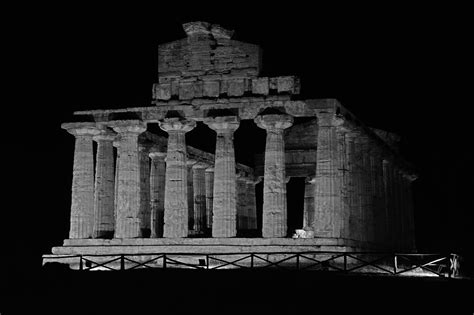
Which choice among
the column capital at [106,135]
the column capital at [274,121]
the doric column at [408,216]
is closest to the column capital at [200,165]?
the column capital at [106,135]

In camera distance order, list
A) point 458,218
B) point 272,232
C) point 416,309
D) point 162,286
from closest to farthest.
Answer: point 416,309, point 162,286, point 272,232, point 458,218

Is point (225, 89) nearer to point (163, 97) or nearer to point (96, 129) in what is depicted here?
point (163, 97)

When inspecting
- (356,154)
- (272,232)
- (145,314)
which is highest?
(356,154)

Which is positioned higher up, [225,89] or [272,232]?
[225,89]

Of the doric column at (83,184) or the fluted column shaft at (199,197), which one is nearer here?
Answer: the doric column at (83,184)

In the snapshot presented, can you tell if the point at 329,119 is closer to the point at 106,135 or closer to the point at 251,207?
the point at 106,135

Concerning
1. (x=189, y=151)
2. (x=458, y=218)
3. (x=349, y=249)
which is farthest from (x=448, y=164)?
(x=349, y=249)

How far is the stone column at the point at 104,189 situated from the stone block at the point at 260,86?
34.7ft

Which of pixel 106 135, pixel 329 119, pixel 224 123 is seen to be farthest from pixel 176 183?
pixel 329 119

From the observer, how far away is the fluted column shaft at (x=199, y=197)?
75750mm

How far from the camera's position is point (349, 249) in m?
61.6

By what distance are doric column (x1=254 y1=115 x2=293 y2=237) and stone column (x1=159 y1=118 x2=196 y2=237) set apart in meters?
5.26

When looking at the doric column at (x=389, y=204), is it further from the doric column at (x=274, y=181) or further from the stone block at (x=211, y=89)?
the stone block at (x=211, y=89)

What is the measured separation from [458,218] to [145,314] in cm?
6752
